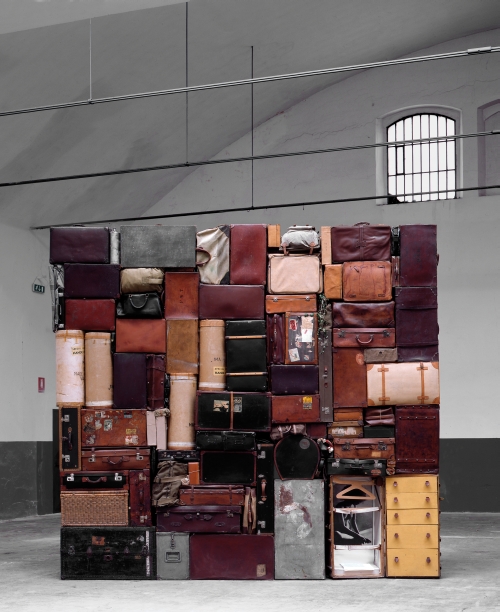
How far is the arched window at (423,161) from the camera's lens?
16.8 metres

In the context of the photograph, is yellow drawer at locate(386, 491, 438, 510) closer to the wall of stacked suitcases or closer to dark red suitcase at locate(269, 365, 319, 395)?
the wall of stacked suitcases

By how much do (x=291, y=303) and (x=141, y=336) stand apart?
1.53 m

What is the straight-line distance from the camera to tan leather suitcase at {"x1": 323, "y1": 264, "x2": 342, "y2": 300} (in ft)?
31.9

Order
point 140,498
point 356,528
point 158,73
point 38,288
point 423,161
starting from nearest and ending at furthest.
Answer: point 140,498, point 356,528, point 158,73, point 38,288, point 423,161

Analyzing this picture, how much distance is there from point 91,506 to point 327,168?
9410mm

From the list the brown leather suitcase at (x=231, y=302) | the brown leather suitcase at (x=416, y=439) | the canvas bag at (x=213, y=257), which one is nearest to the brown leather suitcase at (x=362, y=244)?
the brown leather suitcase at (x=231, y=302)

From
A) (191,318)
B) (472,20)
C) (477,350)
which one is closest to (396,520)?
(191,318)

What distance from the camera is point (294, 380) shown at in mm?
9641

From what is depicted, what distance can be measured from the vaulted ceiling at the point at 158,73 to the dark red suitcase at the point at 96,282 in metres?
3.56

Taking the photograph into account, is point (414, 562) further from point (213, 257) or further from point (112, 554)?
point (213, 257)

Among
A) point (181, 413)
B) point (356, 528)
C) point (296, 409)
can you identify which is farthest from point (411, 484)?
point (181, 413)

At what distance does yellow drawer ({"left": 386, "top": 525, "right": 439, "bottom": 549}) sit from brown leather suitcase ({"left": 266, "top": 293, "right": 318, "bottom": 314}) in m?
2.30

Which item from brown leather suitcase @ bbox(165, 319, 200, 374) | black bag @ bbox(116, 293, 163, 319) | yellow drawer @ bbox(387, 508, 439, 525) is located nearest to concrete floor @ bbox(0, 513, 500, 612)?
yellow drawer @ bbox(387, 508, 439, 525)

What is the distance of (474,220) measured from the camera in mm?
16469
